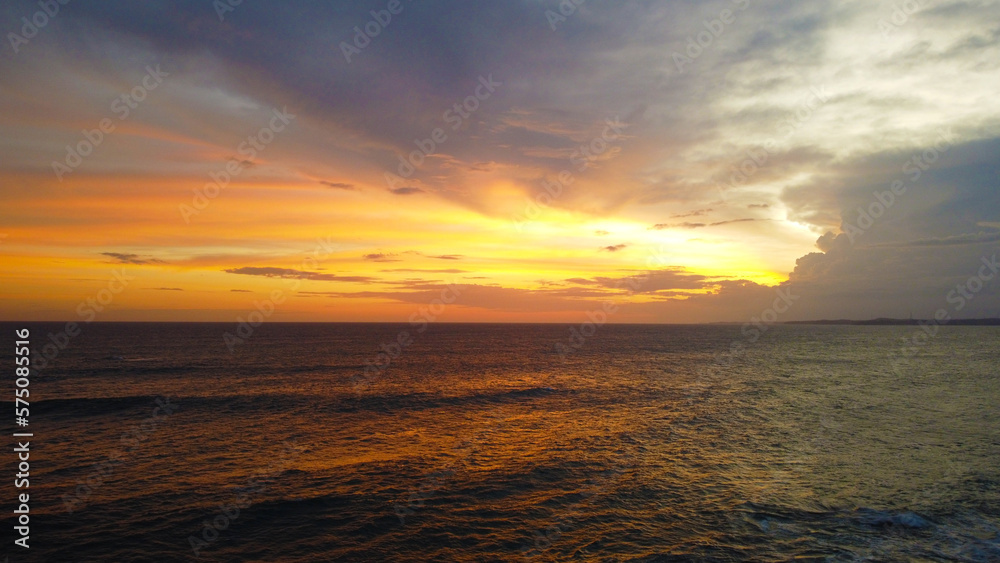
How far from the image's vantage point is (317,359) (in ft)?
307

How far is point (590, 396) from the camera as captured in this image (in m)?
54.3

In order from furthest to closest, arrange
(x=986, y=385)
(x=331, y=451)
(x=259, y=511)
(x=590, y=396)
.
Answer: (x=986, y=385), (x=590, y=396), (x=331, y=451), (x=259, y=511)

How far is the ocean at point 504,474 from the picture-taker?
19.3m

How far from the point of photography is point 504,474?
90.7 ft

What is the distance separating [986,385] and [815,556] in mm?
65885

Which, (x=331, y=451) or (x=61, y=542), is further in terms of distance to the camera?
(x=331, y=451)

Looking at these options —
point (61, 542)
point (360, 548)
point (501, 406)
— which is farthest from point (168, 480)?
point (501, 406)

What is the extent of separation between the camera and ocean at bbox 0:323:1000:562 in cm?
1927

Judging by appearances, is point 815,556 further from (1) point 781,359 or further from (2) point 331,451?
(1) point 781,359

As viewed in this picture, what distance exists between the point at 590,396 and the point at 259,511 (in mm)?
38526

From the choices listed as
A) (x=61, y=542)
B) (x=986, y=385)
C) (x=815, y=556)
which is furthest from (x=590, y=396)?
(x=986, y=385)

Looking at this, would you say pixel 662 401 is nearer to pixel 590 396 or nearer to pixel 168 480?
pixel 590 396

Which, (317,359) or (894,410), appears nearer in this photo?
(894,410)

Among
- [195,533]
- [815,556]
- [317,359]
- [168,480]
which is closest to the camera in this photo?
[815,556]
